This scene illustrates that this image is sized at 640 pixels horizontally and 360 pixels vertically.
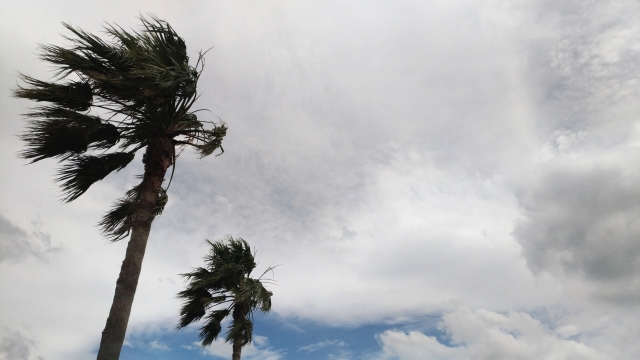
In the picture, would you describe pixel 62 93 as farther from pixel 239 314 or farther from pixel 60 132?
pixel 239 314

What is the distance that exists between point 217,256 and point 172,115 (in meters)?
7.83

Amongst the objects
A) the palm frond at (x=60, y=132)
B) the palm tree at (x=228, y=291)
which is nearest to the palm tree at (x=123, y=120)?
the palm frond at (x=60, y=132)

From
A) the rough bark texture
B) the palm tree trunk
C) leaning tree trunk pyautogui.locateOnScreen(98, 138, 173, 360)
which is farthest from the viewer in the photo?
the rough bark texture

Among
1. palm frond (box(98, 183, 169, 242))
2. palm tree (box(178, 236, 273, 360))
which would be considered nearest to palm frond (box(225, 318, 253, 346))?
palm tree (box(178, 236, 273, 360))

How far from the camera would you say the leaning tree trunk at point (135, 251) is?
6.20 metres

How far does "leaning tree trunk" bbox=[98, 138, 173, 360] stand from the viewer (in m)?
6.20

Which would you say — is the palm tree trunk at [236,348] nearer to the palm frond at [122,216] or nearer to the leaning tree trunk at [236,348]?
the leaning tree trunk at [236,348]

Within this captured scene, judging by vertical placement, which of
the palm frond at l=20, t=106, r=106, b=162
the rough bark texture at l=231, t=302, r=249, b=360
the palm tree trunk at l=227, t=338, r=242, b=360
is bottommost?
the palm tree trunk at l=227, t=338, r=242, b=360

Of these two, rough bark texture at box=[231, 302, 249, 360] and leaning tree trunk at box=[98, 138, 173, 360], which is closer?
leaning tree trunk at box=[98, 138, 173, 360]

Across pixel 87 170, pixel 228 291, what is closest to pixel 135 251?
pixel 87 170

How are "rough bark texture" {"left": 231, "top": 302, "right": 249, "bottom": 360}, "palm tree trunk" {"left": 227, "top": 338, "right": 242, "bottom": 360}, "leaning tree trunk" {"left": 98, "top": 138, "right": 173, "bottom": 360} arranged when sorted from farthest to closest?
1. "rough bark texture" {"left": 231, "top": 302, "right": 249, "bottom": 360}
2. "palm tree trunk" {"left": 227, "top": 338, "right": 242, "bottom": 360}
3. "leaning tree trunk" {"left": 98, "top": 138, "right": 173, "bottom": 360}

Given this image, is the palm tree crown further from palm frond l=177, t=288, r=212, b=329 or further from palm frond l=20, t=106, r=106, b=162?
palm frond l=177, t=288, r=212, b=329

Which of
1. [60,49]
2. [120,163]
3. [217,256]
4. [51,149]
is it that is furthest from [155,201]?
[217,256]

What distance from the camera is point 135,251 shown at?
270 inches
